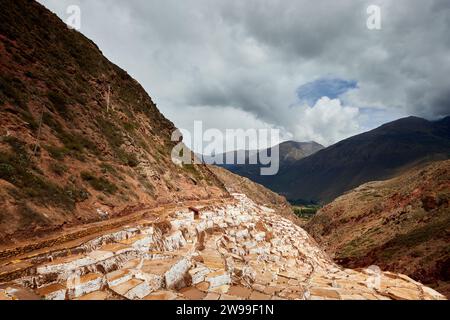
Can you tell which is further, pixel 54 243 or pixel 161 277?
pixel 54 243

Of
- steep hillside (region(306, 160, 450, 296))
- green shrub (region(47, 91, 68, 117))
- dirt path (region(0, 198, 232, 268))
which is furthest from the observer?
steep hillside (region(306, 160, 450, 296))

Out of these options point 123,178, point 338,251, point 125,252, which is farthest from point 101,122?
point 338,251

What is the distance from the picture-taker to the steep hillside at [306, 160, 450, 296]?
43450 mm

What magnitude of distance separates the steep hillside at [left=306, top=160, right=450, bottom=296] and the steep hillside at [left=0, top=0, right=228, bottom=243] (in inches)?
1358

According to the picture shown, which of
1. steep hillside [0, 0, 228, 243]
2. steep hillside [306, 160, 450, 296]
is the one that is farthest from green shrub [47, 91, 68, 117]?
steep hillside [306, 160, 450, 296]

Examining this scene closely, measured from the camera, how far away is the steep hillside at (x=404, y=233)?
43450 millimetres

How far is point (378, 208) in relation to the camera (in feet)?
275

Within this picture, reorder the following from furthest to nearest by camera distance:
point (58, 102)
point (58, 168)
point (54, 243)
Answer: point (58, 102) < point (58, 168) < point (54, 243)

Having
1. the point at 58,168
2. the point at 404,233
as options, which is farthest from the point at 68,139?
the point at 404,233

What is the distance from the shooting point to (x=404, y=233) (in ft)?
191

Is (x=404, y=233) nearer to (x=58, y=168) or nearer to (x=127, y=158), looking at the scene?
(x=127, y=158)

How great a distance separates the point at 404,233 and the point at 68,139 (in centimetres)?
6428

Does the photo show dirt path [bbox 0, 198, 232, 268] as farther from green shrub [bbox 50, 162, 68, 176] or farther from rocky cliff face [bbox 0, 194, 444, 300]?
green shrub [bbox 50, 162, 68, 176]
